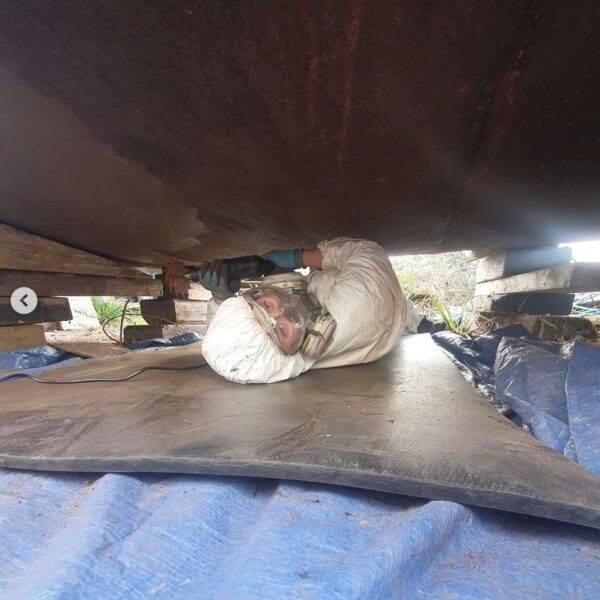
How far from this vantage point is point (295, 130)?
84 centimetres

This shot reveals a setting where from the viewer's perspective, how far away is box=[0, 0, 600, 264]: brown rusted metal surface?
557 mm

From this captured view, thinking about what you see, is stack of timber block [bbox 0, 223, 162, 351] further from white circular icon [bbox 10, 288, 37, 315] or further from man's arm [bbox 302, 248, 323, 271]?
man's arm [bbox 302, 248, 323, 271]

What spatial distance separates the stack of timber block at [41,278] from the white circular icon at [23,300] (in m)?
0.04

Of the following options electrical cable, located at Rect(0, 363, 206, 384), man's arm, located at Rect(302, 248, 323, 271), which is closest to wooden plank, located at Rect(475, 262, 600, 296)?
man's arm, located at Rect(302, 248, 323, 271)

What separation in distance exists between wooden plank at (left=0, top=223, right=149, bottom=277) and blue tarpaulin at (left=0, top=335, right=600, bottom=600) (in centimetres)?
149

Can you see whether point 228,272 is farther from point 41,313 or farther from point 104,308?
point 104,308

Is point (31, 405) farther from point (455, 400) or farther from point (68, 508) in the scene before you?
point (455, 400)

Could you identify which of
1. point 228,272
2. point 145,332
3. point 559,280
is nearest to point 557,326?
point 559,280

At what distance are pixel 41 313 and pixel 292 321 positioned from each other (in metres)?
1.55

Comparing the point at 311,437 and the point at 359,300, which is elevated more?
the point at 359,300

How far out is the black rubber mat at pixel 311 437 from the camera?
509 mm

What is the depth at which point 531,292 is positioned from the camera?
2246 mm

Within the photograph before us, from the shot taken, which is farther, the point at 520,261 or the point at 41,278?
the point at 520,261

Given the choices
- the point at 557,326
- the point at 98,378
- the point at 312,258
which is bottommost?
the point at 98,378
